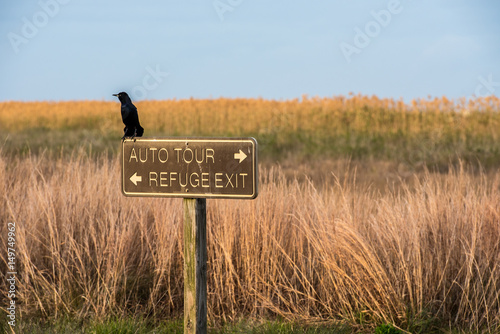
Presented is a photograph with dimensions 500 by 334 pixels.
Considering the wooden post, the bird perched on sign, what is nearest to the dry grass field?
the wooden post

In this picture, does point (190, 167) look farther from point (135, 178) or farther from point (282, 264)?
point (282, 264)

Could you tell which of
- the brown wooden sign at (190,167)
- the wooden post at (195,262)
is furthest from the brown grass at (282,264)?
the brown wooden sign at (190,167)

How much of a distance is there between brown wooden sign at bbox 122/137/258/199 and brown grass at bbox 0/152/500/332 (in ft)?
4.89

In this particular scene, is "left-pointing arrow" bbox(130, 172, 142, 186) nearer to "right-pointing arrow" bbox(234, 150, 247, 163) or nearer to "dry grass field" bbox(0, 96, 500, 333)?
"right-pointing arrow" bbox(234, 150, 247, 163)

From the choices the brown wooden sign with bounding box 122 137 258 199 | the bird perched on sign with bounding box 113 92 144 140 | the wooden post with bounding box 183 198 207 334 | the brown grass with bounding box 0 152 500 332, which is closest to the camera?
the brown wooden sign with bounding box 122 137 258 199

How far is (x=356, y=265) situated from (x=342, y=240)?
24cm

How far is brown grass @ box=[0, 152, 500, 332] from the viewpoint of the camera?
430 centimetres

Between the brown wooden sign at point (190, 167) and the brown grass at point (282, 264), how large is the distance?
1.49 m

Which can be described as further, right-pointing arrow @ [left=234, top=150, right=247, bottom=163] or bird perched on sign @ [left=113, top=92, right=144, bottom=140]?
bird perched on sign @ [left=113, top=92, right=144, bottom=140]

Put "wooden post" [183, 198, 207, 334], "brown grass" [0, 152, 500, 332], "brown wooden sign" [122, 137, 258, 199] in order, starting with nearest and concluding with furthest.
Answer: "brown wooden sign" [122, 137, 258, 199] → "wooden post" [183, 198, 207, 334] → "brown grass" [0, 152, 500, 332]

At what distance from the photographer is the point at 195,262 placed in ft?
10.6

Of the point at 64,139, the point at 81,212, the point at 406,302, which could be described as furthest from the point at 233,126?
the point at 406,302

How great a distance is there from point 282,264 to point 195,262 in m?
1.79

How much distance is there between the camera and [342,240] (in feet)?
14.4
